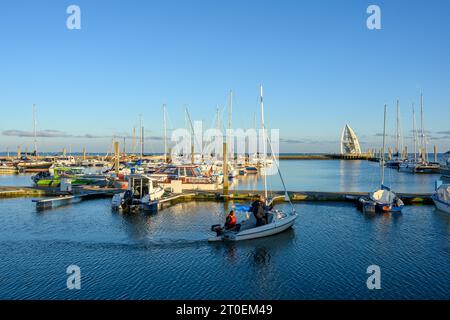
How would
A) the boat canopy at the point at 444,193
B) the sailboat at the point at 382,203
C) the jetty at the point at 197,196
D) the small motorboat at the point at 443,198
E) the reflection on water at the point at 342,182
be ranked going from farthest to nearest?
the reflection on water at the point at 342,182 < the jetty at the point at 197,196 < the boat canopy at the point at 444,193 < the sailboat at the point at 382,203 < the small motorboat at the point at 443,198

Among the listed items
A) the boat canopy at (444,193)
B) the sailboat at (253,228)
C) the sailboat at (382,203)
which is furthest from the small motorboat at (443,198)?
the sailboat at (253,228)

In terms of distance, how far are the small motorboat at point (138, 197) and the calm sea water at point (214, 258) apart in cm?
235

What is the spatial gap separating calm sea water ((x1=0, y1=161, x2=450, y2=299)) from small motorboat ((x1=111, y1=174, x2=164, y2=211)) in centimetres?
235

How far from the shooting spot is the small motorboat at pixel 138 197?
3269cm

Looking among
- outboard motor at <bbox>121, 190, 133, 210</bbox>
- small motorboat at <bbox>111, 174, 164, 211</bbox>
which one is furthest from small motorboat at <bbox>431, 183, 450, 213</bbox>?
outboard motor at <bbox>121, 190, 133, 210</bbox>

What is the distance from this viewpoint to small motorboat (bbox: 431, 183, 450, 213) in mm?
31334

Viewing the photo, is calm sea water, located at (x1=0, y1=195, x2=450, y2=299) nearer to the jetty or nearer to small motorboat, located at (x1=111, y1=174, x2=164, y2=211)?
small motorboat, located at (x1=111, y1=174, x2=164, y2=211)

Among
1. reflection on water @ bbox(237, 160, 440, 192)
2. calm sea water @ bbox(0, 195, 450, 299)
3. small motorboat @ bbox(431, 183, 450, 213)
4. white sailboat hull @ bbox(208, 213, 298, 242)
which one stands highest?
small motorboat @ bbox(431, 183, 450, 213)

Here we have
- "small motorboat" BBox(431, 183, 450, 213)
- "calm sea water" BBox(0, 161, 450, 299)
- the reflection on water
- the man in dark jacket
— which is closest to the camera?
"calm sea water" BBox(0, 161, 450, 299)

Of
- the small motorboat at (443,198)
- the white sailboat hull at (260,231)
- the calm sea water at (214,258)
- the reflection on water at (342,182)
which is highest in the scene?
the small motorboat at (443,198)

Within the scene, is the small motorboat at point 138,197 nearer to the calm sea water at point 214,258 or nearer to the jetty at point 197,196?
the jetty at point 197,196

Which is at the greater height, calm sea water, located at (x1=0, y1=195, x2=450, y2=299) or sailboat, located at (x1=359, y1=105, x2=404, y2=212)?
sailboat, located at (x1=359, y1=105, x2=404, y2=212)

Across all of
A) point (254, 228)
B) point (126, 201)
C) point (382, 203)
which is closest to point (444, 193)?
point (382, 203)

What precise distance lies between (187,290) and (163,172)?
33.0 m
